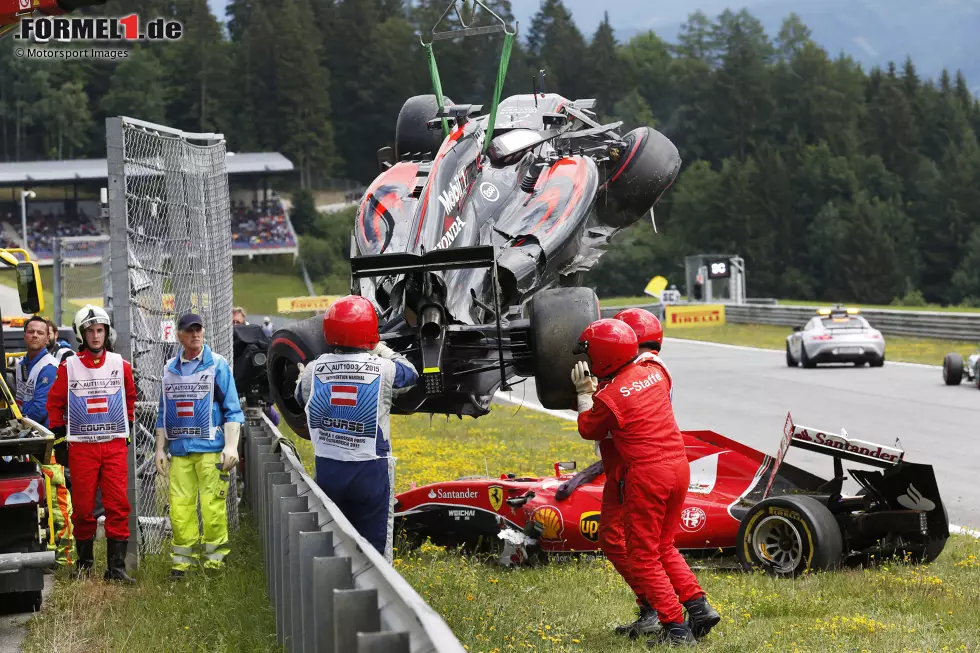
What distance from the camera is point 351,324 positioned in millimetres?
7035

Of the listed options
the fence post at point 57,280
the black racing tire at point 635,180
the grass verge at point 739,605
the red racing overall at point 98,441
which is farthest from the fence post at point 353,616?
the fence post at point 57,280

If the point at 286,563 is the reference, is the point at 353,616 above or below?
above

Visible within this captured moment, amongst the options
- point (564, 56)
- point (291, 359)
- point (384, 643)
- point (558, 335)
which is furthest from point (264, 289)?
point (384, 643)

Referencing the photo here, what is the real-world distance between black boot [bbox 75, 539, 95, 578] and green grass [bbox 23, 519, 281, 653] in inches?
4.2

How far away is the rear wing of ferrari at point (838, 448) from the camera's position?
8492 mm

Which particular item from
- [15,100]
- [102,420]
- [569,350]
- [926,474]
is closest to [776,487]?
[926,474]

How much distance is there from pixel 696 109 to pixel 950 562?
393 feet

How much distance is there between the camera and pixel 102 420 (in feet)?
29.8

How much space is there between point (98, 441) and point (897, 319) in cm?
3395

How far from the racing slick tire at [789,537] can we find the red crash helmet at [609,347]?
1766mm

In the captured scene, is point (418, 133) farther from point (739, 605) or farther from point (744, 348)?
point (744, 348)

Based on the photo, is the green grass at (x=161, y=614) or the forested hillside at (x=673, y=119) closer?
the green grass at (x=161, y=614)

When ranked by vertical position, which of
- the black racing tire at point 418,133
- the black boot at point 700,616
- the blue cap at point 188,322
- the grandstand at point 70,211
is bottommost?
the black boot at point 700,616

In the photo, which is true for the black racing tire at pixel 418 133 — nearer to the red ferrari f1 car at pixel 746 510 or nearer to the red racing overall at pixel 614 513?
the red ferrari f1 car at pixel 746 510
